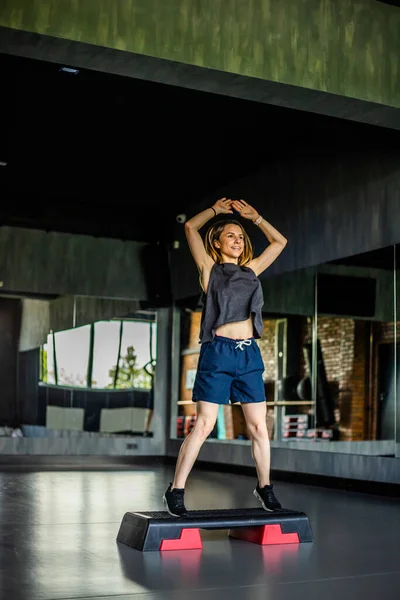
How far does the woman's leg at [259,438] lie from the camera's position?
12.9ft

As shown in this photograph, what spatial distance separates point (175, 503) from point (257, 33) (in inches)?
116

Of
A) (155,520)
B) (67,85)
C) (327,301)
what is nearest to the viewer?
(155,520)

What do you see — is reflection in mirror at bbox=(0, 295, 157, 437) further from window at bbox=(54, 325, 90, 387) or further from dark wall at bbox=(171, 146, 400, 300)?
dark wall at bbox=(171, 146, 400, 300)

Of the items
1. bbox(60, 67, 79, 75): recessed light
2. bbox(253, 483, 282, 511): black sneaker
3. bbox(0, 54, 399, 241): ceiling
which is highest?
bbox(0, 54, 399, 241): ceiling

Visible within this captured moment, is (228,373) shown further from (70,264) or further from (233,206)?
(70,264)

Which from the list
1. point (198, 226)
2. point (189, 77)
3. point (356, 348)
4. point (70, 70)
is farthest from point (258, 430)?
point (356, 348)

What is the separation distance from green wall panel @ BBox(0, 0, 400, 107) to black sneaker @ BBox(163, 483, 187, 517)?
2496 millimetres

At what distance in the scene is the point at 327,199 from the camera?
25.1 feet

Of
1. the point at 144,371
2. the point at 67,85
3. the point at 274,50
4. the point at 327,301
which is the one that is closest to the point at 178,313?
the point at 144,371

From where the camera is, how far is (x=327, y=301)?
27.1 feet

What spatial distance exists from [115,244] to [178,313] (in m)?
1.25

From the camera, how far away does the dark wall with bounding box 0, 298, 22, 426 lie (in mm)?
10031

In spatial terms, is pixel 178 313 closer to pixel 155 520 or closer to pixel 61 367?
pixel 61 367

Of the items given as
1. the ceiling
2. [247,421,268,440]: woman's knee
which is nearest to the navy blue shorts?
[247,421,268,440]: woman's knee
